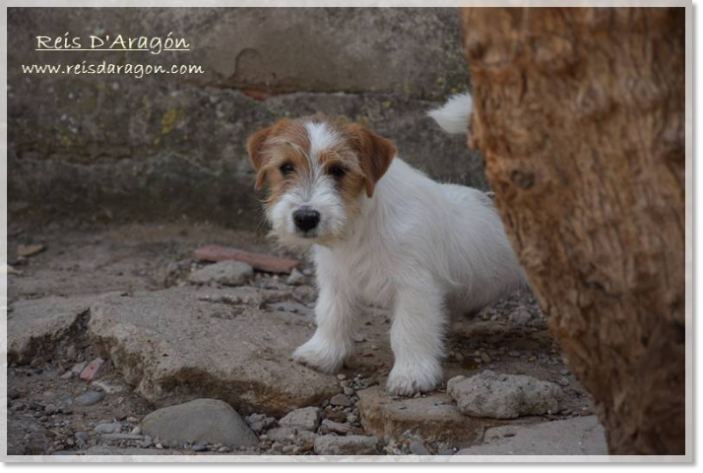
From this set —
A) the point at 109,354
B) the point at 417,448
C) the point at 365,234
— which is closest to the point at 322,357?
the point at 365,234

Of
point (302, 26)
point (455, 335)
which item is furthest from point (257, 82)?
point (455, 335)

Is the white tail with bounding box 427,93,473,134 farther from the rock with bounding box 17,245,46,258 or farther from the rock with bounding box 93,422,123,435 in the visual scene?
the rock with bounding box 17,245,46,258

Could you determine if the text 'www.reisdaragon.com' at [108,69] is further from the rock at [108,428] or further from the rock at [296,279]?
the rock at [108,428]

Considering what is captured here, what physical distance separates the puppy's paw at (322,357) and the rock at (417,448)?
101 centimetres

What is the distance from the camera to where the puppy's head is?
521cm

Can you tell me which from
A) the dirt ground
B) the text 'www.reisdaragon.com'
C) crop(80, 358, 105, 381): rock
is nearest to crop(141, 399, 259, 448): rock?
the dirt ground

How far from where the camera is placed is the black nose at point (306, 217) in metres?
5.16

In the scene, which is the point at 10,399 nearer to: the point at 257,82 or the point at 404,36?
the point at 257,82

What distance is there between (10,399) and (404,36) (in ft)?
13.3

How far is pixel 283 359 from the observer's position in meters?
5.77

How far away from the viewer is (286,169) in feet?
17.7

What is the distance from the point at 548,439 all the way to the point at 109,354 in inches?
111

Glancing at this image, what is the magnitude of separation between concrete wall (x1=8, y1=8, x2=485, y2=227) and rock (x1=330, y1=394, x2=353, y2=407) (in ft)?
8.84

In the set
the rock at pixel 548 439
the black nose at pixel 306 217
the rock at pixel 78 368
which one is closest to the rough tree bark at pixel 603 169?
the rock at pixel 548 439
